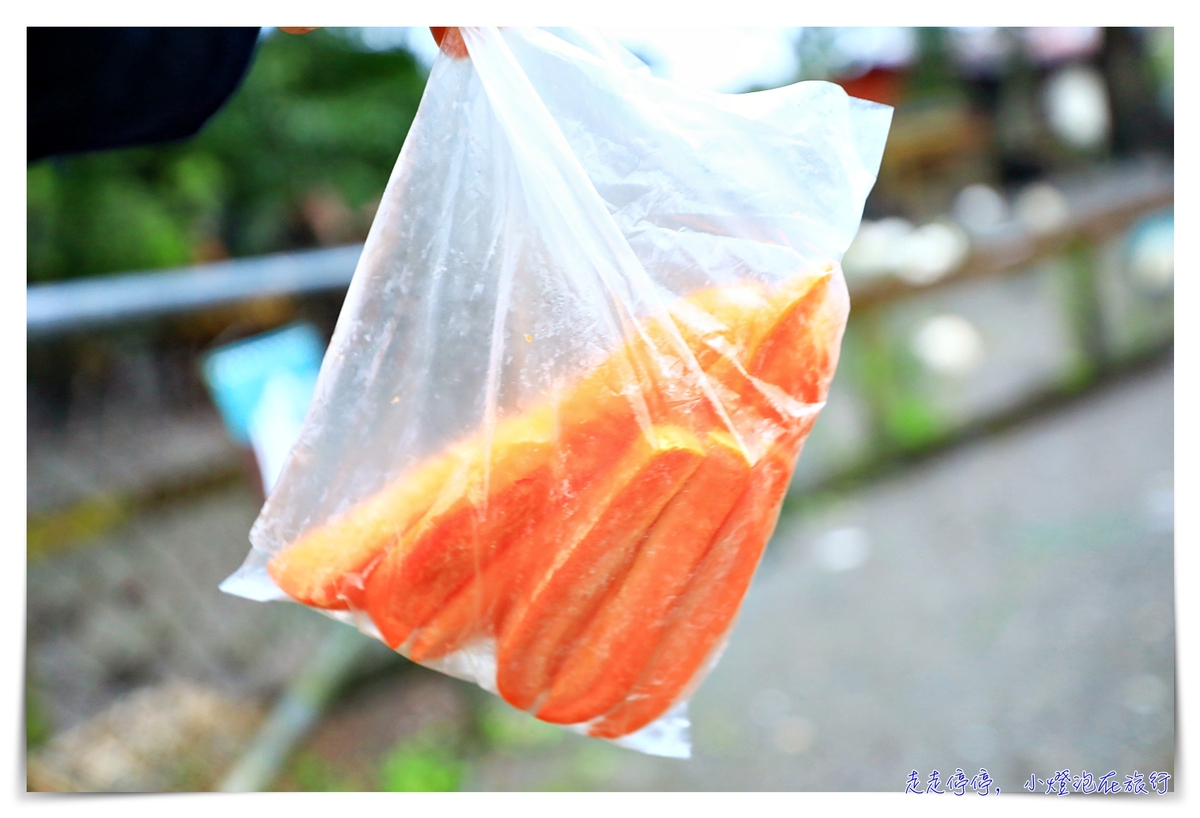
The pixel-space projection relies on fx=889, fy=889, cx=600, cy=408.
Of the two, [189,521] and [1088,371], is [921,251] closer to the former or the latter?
[1088,371]

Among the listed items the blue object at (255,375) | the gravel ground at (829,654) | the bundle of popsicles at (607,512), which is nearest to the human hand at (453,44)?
the bundle of popsicles at (607,512)

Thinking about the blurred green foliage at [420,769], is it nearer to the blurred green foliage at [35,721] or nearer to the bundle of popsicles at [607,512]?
the blurred green foliage at [35,721]

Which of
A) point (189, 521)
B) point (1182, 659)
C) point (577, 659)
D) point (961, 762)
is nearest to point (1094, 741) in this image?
point (961, 762)

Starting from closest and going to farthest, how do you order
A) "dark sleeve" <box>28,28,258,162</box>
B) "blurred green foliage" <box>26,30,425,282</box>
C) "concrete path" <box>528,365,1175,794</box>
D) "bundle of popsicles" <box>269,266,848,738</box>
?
"bundle of popsicles" <box>269,266,848,738</box> → "dark sleeve" <box>28,28,258,162</box> → "concrete path" <box>528,365,1175,794</box> → "blurred green foliage" <box>26,30,425,282</box>

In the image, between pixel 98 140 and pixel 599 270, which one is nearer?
pixel 599 270

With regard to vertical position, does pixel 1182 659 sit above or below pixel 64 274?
above

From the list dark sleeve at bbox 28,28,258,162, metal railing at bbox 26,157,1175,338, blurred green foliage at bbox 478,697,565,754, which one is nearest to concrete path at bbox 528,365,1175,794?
blurred green foliage at bbox 478,697,565,754

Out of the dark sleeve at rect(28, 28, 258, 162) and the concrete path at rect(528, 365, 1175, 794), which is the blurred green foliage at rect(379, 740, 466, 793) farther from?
the dark sleeve at rect(28, 28, 258, 162)

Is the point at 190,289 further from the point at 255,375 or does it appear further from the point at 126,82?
the point at 126,82
